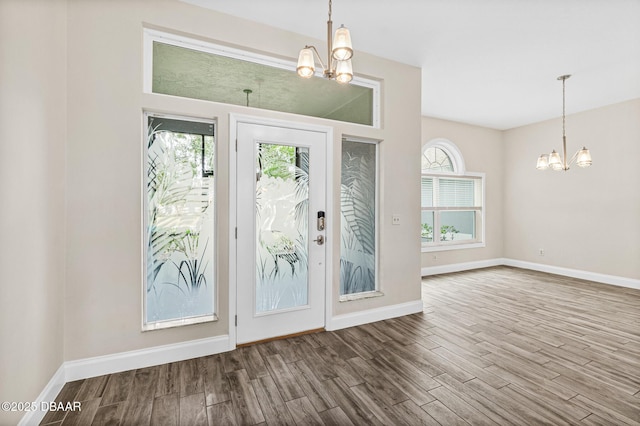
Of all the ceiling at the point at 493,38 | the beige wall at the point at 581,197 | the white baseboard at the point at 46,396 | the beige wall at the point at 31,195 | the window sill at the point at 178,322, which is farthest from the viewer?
the beige wall at the point at 581,197

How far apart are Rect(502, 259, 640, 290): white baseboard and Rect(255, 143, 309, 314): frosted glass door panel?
5432mm

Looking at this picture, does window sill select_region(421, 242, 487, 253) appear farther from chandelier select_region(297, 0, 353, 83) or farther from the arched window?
chandelier select_region(297, 0, 353, 83)

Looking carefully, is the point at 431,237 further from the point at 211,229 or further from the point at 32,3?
the point at 32,3

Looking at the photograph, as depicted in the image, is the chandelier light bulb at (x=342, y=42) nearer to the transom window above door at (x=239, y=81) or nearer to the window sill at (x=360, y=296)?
the transom window above door at (x=239, y=81)

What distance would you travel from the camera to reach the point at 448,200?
6.04 m

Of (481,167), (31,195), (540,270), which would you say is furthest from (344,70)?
(540,270)

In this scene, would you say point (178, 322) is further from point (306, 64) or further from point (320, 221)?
point (306, 64)

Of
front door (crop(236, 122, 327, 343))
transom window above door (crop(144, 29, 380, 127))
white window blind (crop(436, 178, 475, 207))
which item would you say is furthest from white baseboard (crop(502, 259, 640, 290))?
front door (crop(236, 122, 327, 343))

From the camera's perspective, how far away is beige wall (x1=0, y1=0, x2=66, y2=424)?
1.47m


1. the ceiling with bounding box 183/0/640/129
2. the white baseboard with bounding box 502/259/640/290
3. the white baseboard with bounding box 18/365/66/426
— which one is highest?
the ceiling with bounding box 183/0/640/129

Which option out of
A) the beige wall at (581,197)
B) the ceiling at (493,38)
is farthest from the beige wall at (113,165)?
the beige wall at (581,197)

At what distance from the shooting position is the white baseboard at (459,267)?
5606 millimetres

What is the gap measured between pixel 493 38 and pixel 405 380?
3.38 metres

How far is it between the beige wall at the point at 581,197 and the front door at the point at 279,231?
524 centimetres
